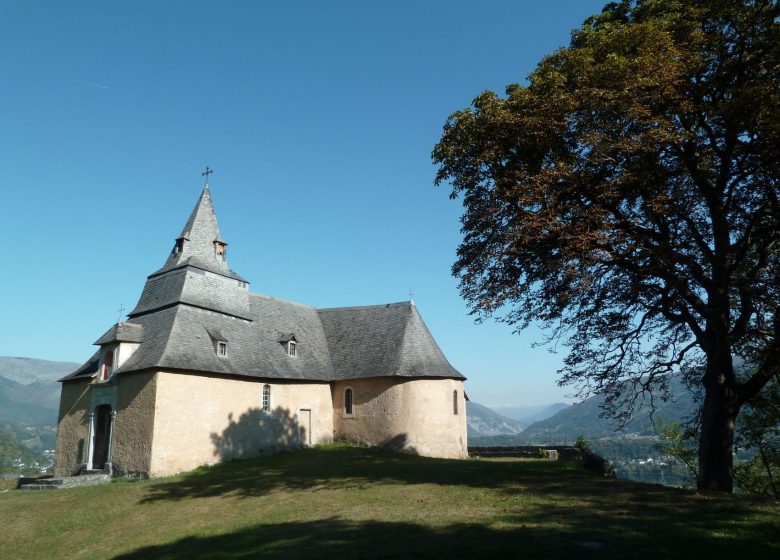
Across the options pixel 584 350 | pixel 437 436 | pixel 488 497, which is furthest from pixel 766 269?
pixel 437 436

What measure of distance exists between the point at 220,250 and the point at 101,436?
504 inches

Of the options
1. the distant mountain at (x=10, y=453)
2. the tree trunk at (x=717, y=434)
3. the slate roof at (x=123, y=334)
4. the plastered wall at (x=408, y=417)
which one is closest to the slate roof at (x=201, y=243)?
the slate roof at (x=123, y=334)

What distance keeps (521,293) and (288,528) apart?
407 inches

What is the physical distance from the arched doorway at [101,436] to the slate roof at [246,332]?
2578mm

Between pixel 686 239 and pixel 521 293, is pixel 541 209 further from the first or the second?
pixel 686 239

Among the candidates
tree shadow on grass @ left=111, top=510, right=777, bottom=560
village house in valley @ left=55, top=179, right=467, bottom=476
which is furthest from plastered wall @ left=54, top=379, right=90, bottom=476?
tree shadow on grass @ left=111, top=510, right=777, bottom=560

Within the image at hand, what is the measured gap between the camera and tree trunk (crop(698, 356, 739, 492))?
16.5m

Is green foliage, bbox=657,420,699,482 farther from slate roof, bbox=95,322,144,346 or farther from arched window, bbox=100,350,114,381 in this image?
arched window, bbox=100,350,114,381

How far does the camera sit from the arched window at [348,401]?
3556cm

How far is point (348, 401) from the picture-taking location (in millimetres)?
35781

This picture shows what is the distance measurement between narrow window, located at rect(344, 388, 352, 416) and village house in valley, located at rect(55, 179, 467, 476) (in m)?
0.07

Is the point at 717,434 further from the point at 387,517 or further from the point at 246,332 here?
the point at 246,332

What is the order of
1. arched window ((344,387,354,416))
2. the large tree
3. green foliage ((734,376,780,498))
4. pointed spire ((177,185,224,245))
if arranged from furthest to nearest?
1. arched window ((344,387,354,416))
2. pointed spire ((177,185,224,245))
3. green foliage ((734,376,780,498))
4. the large tree

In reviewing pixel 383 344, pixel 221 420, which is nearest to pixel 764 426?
pixel 383 344
